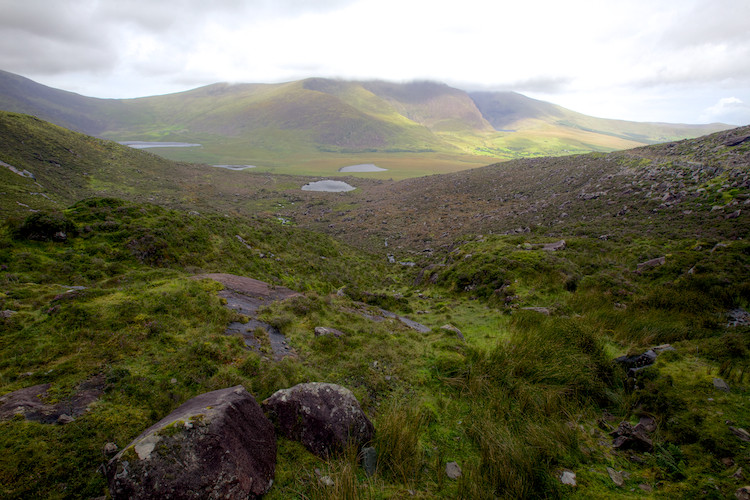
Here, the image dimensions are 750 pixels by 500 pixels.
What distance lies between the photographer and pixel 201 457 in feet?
12.8

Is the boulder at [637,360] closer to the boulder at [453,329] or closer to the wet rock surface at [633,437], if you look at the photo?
the wet rock surface at [633,437]

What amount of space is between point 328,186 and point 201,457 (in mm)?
73397

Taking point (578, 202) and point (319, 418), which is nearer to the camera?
point (319, 418)

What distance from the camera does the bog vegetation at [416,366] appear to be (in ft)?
14.4

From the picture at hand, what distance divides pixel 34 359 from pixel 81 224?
8.49m

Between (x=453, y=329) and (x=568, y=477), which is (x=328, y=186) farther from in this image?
(x=568, y=477)

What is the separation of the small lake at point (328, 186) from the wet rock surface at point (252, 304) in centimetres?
5838

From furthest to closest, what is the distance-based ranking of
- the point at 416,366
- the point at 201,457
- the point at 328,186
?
the point at 328,186
the point at 416,366
the point at 201,457

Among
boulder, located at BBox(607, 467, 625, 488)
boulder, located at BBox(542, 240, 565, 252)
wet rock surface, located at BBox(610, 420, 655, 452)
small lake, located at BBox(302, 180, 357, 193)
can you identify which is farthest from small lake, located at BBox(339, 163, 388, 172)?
boulder, located at BBox(607, 467, 625, 488)

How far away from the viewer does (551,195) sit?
3200cm

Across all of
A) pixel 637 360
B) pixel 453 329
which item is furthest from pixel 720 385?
pixel 453 329

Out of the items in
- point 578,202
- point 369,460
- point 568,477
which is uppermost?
point 578,202

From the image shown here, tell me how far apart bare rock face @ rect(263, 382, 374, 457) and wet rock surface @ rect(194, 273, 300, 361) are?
2.15 meters

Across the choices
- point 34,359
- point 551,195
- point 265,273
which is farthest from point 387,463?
point 551,195
